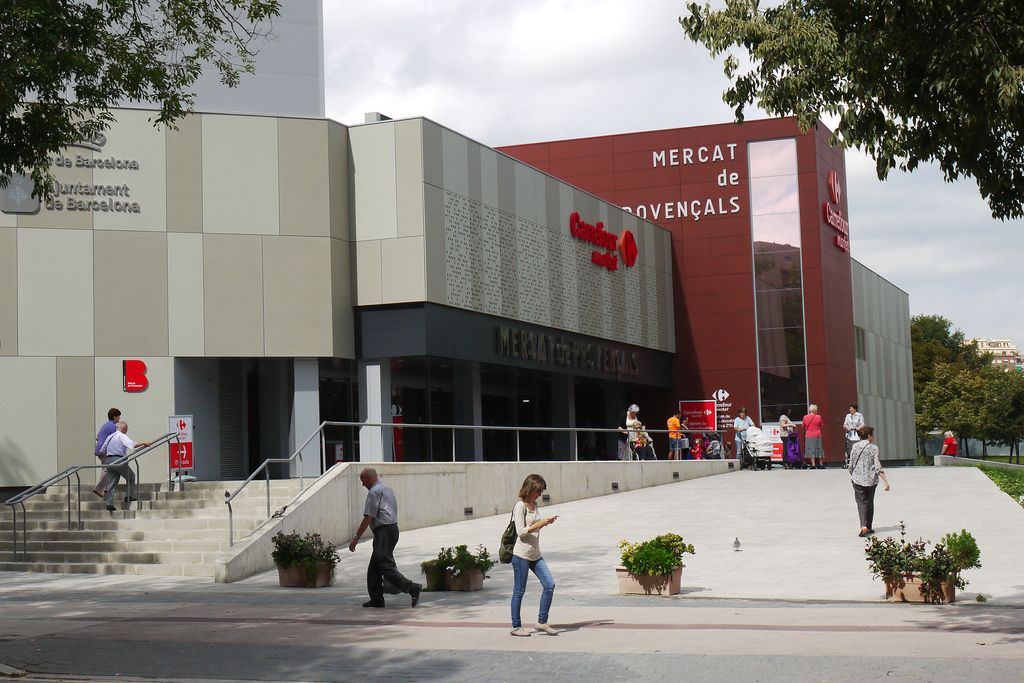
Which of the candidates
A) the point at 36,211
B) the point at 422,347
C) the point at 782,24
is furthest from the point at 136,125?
the point at 782,24

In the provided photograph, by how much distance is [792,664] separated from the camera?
10562 millimetres

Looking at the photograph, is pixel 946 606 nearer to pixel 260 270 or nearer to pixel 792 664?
pixel 792 664

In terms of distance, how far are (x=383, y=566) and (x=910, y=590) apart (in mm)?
6235

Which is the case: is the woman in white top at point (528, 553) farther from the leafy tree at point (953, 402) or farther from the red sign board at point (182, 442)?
the leafy tree at point (953, 402)

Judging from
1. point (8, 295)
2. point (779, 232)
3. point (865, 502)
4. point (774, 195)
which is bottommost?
point (865, 502)

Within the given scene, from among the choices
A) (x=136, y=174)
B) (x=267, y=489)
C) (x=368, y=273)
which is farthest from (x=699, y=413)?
A: (x=267, y=489)

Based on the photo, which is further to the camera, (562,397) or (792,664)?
(562,397)

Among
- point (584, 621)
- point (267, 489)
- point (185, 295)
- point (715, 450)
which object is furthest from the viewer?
point (715, 450)

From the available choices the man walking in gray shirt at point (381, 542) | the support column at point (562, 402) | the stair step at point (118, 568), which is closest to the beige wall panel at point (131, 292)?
the stair step at point (118, 568)

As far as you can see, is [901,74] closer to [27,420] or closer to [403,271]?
[403,271]

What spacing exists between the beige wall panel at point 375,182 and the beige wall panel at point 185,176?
3585 millimetres

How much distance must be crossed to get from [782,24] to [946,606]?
6.87 metres

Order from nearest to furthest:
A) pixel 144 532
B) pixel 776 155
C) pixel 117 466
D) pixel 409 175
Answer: pixel 144 532 < pixel 117 466 < pixel 409 175 < pixel 776 155

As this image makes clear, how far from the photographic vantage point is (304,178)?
28250mm
